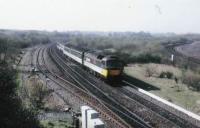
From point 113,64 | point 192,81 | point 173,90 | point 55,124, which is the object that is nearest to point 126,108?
point 55,124

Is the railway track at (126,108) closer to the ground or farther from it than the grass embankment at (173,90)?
farther from it

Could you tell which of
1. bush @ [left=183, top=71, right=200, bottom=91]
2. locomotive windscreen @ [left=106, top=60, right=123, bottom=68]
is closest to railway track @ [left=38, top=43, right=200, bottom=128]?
locomotive windscreen @ [left=106, top=60, right=123, bottom=68]

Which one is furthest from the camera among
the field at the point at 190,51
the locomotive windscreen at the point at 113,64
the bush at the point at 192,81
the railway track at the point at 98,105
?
the field at the point at 190,51

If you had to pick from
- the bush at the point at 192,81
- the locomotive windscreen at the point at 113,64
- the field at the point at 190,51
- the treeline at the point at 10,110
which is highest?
the treeline at the point at 10,110

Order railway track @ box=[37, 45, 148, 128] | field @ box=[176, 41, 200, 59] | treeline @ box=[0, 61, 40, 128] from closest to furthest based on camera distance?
treeline @ box=[0, 61, 40, 128] < railway track @ box=[37, 45, 148, 128] < field @ box=[176, 41, 200, 59]

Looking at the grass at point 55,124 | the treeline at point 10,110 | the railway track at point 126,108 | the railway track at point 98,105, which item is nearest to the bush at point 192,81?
the railway track at point 126,108

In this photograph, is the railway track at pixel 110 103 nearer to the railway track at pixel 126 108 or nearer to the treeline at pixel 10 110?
the railway track at pixel 126 108

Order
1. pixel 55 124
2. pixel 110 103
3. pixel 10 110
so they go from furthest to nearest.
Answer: pixel 110 103 < pixel 55 124 < pixel 10 110

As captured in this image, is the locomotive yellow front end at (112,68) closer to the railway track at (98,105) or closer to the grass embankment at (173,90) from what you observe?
the railway track at (98,105)

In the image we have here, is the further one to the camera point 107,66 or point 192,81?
point 192,81

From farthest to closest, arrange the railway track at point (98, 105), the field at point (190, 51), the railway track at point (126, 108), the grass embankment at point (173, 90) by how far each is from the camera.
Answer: the field at point (190, 51), the grass embankment at point (173, 90), the railway track at point (126, 108), the railway track at point (98, 105)

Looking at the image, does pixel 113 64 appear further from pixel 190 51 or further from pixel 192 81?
pixel 190 51

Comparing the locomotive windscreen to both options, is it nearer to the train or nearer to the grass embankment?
the train

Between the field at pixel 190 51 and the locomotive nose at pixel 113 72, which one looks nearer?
the locomotive nose at pixel 113 72
